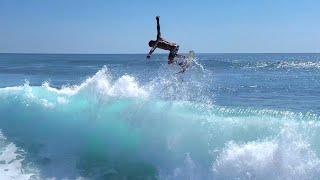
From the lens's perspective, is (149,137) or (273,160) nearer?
(273,160)

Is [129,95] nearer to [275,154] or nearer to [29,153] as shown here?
[29,153]

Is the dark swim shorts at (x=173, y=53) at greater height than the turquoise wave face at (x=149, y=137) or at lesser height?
greater

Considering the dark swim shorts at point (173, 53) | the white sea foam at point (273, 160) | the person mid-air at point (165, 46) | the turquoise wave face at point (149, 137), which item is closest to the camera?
the person mid-air at point (165, 46)

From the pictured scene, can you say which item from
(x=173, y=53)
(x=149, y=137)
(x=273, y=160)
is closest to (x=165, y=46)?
(x=173, y=53)

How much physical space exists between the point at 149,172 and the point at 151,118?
226 cm

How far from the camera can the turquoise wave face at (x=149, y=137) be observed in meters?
12.5

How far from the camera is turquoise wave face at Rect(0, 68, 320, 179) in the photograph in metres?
12.5

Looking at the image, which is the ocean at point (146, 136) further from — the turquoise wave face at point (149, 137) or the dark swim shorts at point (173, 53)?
the dark swim shorts at point (173, 53)

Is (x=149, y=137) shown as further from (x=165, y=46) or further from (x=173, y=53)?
(x=165, y=46)

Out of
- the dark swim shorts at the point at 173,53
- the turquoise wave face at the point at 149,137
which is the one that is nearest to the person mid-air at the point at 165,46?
the dark swim shorts at the point at 173,53

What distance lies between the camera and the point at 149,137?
1495 centimetres

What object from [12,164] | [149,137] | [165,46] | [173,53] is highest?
[165,46]

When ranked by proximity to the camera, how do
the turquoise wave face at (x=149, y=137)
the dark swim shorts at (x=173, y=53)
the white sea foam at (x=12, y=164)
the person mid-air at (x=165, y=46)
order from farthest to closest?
1. the white sea foam at (x=12, y=164)
2. the turquoise wave face at (x=149, y=137)
3. the dark swim shorts at (x=173, y=53)
4. the person mid-air at (x=165, y=46)

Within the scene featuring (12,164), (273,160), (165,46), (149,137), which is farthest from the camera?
(149,137)
